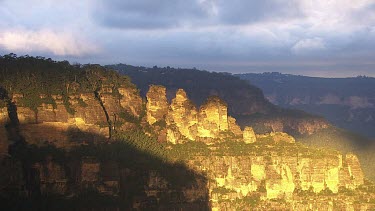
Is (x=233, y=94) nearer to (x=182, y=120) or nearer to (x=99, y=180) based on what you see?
(x=182, y=120)

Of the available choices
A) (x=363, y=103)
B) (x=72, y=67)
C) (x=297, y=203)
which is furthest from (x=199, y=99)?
(x=363, y=103)

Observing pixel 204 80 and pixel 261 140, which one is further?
pixel 204 80

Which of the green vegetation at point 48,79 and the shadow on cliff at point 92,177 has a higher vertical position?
the green vegetation at point 48,79

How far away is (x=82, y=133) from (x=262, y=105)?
4968cm

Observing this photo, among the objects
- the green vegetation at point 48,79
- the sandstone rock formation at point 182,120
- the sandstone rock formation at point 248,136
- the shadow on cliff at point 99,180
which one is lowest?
the shadow on cliff at point 99,180

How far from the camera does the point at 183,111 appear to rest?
6394cm

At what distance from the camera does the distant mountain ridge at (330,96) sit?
475ft

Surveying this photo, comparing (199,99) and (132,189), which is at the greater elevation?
(199,99)

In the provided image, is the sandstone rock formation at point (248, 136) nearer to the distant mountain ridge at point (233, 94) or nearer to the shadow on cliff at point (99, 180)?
the shadow on cliff at point (99, 180)

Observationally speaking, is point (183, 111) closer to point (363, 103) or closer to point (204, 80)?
point (204, 80)

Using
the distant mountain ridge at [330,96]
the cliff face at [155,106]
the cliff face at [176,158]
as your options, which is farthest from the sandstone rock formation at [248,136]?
the distant mountain ridge at [330,96]

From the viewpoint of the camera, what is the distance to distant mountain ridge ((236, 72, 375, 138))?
5699 inches

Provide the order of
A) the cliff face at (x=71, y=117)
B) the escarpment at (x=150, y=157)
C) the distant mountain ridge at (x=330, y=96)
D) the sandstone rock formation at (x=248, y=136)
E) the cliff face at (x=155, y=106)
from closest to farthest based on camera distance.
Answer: the escarpment at (x=150, y=157)
the cliff face at (x=71, y=117)
the sandstone rock formation at (x=248, y=136)
the cliff face at (x=155, y=106)
the distant mountain ridge at (x=330, y=96)

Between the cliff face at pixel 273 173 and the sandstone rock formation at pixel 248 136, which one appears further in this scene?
the sandstone rock formation at pixel 248 136
